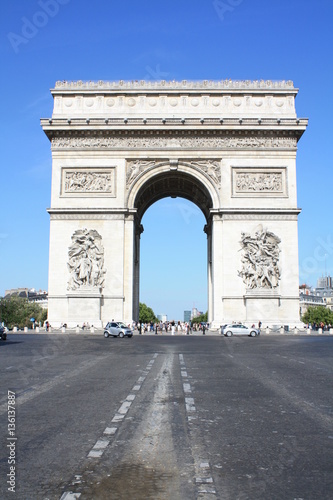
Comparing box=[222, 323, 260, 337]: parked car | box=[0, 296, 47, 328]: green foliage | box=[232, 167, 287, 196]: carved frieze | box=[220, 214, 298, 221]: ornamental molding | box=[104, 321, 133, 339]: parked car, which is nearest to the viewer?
box=[104, 321, 133, 339]: parked car

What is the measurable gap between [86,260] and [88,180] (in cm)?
569

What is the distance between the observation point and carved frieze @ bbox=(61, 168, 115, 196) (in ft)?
123

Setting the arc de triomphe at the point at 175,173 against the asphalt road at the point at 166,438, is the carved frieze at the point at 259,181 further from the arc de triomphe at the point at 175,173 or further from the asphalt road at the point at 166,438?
the asphalt road at the point at 166,438

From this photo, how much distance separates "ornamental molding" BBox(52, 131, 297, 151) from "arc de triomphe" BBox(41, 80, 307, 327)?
7cm

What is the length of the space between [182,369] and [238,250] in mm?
24862

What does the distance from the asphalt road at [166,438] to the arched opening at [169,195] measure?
28.7 m

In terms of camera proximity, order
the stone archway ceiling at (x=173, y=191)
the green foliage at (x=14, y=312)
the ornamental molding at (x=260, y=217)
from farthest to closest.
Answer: the green foliage at (x=14, y=312) < the stone archway ceiling at (x=173, y=191) < the ornamental molding at (x=260, y=217)

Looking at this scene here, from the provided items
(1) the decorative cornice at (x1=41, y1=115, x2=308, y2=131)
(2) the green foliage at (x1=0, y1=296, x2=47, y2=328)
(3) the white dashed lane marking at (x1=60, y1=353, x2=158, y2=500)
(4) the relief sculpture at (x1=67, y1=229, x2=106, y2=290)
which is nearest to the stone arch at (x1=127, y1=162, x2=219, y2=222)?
(1) the decorative cornice at (x1=41, y1=115, x2=308, y2=131)

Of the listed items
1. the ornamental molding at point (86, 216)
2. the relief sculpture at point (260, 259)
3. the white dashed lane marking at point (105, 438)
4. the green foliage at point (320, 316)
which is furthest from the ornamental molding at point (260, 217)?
the green foliage at point (320, 316)

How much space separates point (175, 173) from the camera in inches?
1515

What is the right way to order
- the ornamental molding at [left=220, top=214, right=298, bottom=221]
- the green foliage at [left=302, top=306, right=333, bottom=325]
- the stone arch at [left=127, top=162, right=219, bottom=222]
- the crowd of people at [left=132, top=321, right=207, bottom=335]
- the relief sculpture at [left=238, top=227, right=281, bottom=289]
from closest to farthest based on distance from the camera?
the relief sculpture at [left=238, top=227, right=281, bottom=289]
the ornamental molding at [left=220, top=214, right=298, bottom=221]
the stone arch at [left=127, top=162, right=219, bottom=222]
the crowd of people at [left=132, top=321, right=207, bottom=335]
the green foliage at [left=302, top=306, right=333, bottom=325]

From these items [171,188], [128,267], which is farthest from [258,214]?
[128,267]

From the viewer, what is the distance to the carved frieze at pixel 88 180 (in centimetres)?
3759

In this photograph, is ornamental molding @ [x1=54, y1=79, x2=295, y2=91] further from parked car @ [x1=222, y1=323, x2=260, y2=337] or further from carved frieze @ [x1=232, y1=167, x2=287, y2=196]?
parked car @ [x1=222, y1=323, x2=260, y2=337]
